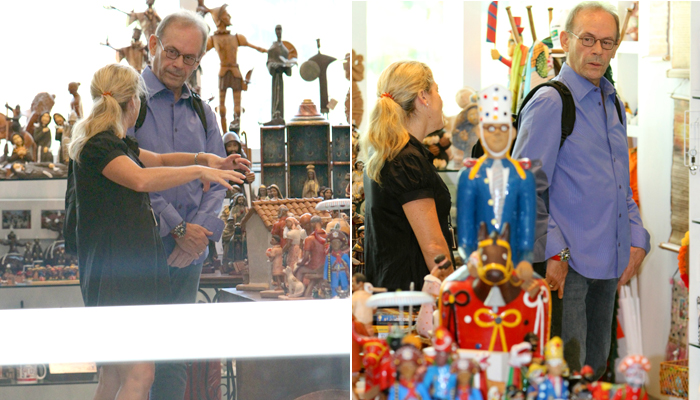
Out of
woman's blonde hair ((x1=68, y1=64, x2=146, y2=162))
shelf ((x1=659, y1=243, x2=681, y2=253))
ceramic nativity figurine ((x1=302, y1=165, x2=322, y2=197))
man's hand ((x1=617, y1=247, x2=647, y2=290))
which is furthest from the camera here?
shelf ((x1=659, y1=243, x2=681, y2=253))

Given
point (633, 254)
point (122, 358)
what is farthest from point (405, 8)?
point (122, 358)

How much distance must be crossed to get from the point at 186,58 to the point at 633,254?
68.9 inches

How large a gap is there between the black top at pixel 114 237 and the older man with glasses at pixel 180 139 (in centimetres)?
6

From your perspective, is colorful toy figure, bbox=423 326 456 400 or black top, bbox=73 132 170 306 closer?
colorful toy figure, bbox=423 326 456 400

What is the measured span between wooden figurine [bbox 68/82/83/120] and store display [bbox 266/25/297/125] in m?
0.72

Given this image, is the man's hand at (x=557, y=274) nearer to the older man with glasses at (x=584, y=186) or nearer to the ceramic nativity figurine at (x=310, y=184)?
the older man with glasses at (x=584, y=186)

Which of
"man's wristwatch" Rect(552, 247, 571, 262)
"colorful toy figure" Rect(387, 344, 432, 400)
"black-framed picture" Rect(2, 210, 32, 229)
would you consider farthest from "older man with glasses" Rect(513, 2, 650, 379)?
"black-framed picture" Rect(2, 210, 32, 229)

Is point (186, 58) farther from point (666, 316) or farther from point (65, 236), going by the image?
point (666, 316)

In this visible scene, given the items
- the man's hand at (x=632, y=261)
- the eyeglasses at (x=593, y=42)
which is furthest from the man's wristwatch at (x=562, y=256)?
the eyeglasses at (x=593, y=42)

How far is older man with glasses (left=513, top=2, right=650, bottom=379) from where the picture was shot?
1.93m

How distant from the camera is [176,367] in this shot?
2.93 metres

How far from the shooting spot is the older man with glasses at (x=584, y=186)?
1926mm

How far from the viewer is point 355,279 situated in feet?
4.86

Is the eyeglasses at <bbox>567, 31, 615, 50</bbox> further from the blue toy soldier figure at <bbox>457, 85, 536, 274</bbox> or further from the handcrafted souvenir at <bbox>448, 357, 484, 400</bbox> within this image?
the handcrafted souvenir at <bbox>448, 357, 484, 400</bbox>
